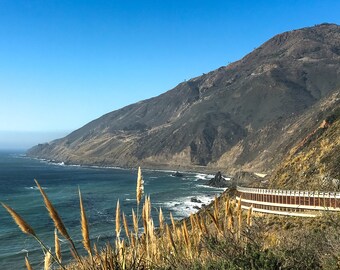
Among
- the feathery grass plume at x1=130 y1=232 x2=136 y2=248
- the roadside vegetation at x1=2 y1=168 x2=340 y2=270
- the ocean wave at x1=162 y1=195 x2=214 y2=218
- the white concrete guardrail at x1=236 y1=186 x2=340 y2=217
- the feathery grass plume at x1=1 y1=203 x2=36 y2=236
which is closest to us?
the feathery grass plume at x1=1 y1=203 x2=36 y2=236

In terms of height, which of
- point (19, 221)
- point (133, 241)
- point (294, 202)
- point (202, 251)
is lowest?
point (294, 202)

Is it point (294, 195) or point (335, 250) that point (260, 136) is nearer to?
point (294, 195)

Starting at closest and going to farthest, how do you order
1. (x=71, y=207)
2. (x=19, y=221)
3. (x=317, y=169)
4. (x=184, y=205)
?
(x=19, y=221) → (x=317, y=169) → (x=71, y=207) → (x=184, y=205)

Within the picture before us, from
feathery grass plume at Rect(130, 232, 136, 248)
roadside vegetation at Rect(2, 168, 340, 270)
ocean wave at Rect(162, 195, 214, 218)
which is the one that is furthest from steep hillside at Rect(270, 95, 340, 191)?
feathery grass plume at Rect(130, 232, 136, 248)

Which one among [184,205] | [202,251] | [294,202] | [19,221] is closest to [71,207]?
[184,205]

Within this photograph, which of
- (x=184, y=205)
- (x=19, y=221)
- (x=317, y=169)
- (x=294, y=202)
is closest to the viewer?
(x=19, y=221)

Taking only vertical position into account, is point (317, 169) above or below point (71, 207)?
above

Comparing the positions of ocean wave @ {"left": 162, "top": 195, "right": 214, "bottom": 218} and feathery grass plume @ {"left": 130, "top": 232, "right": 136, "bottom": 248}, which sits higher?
feathery grass plume @ {"left": 130, "top": 232, "right": 136, "bottom": 248}

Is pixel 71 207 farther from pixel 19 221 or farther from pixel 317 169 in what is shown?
pixel 19 221

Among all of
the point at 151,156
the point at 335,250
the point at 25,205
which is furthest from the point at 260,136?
the point at 335,250

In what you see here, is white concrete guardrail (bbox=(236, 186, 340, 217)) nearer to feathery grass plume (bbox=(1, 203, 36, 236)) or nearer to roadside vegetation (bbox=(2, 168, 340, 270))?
roadside vegetation (bbox=(2, 168, 340, 270))

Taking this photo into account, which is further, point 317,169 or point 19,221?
point 317,169

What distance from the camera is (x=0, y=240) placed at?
158ft

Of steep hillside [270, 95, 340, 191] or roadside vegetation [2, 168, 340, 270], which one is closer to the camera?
roadside vegetation [2, 168, 340, 270]
